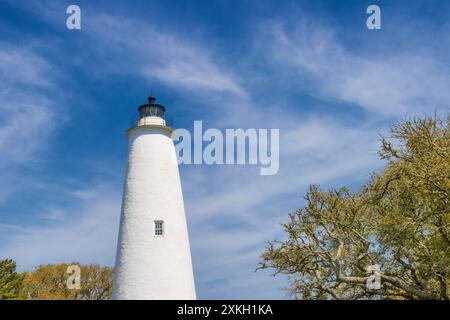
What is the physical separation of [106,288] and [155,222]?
34.1 metres

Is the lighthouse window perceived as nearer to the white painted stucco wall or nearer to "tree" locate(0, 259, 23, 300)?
the white painted stucco wall

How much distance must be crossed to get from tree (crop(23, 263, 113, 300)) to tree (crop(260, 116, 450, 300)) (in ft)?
115

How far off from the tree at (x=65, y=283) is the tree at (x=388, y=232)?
35.0 metres

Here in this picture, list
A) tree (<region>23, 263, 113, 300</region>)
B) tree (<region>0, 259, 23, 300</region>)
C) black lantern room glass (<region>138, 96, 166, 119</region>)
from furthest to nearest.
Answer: tree (<region>23, 263, 113, 300</region>), tree (<region>0, 259, 23, 300</region>), black lantern room glass (<region>138, 96, 166, 119</region>)

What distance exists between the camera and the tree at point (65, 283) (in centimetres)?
5941

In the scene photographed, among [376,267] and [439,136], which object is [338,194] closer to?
[376,267]

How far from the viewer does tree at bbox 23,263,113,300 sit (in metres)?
59.4

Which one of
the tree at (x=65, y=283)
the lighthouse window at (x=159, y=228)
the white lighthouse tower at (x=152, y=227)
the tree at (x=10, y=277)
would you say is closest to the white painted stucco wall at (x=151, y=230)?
the white lighthouse tower at (x=152, y=227)

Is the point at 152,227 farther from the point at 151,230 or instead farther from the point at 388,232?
the point at 388,232

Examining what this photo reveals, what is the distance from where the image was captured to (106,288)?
61094 mm

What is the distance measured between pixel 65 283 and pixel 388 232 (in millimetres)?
42463

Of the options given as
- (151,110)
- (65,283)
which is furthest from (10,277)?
(151,110)

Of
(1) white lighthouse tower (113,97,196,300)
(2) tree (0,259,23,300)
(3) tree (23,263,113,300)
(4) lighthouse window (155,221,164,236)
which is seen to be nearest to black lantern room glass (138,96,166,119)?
(1) white lighthouse tower (113,97,196,300)

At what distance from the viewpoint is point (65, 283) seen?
60.2 m
